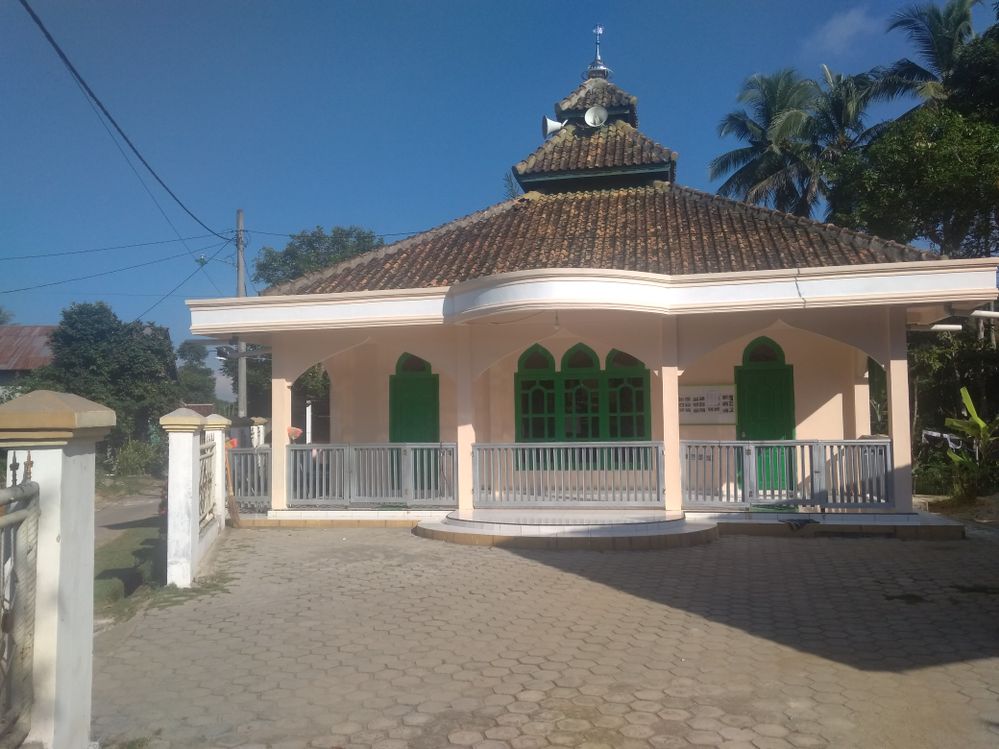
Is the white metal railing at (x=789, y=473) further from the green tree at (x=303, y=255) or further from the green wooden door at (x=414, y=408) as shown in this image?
the green tree at (x=303, y=255)

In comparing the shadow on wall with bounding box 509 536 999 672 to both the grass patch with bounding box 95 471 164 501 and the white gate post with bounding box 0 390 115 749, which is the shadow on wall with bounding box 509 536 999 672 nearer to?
the white gate post with bounding box 0 390 115 749

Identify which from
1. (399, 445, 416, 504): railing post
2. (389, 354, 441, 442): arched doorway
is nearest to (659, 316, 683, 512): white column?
(399, 445, 416, 504): railing post

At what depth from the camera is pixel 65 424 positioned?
2.91 meters

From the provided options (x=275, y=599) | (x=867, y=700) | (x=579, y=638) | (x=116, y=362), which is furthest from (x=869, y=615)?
(x=116, y=362)

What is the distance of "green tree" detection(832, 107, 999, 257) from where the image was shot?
15.9 metres

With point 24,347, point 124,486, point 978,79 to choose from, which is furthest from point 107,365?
point 978,79

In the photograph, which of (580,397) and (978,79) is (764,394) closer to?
(580,397)

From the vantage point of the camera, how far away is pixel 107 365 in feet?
74.9

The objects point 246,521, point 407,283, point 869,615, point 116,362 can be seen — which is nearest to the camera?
point 869,615

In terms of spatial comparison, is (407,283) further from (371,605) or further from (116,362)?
(116,362)

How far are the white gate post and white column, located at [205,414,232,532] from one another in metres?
6.69

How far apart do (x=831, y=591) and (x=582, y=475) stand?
12.5 ft

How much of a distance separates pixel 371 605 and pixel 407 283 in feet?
20.0

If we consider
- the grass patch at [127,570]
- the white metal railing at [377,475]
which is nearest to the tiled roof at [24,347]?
the grass patch at [127,570]
